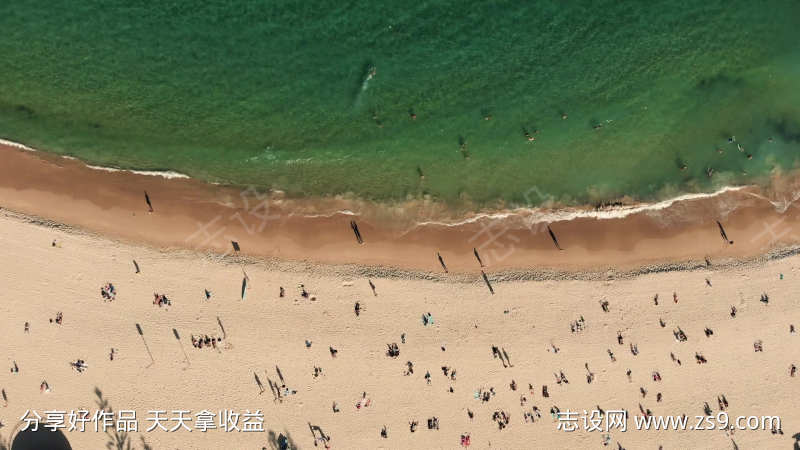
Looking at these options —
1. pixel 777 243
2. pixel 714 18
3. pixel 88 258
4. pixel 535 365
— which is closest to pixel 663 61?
pixel 714 18

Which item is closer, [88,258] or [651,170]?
[88,258]

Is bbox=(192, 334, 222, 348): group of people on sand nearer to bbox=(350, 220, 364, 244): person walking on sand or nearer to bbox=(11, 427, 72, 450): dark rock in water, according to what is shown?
bbox=(11, 427, 72, 450): dark rock in water

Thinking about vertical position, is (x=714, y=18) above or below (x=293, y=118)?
below

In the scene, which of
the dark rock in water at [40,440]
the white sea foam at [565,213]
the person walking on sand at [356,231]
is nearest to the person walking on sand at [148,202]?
the person walking on sand at [356,231]

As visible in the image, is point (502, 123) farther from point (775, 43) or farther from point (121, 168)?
point (121, 168)

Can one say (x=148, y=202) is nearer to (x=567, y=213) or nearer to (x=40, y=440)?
(x=40, y=440)

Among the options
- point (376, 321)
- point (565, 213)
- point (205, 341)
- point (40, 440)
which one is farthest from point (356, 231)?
point (40, 440)

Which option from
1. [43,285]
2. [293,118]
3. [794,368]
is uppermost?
[293,118]
